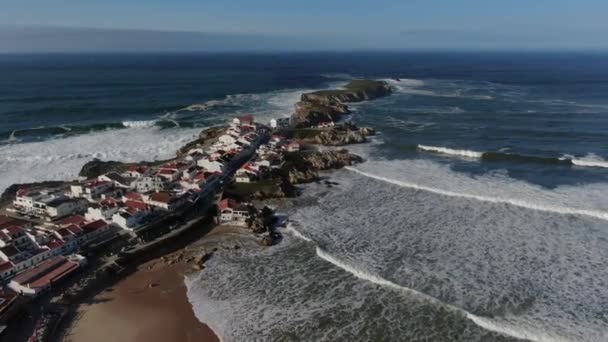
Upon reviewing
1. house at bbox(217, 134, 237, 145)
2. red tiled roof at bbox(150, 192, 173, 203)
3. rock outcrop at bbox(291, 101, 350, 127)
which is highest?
rock outcrop at bbox(291, 101, 350, 127)

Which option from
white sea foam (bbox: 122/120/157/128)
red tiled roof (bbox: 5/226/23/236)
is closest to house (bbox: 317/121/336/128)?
white sea foam (bbox: 122/120/157/128)

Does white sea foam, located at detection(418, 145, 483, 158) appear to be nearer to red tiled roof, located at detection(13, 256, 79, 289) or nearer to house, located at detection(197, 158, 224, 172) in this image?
house, located at detection(197, 158, 224, 172)

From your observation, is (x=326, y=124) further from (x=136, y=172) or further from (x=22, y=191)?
(x=22, y=191)

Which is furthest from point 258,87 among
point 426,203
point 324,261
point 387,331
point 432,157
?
point 387,331

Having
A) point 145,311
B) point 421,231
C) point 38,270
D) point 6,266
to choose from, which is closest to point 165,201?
point 38,270

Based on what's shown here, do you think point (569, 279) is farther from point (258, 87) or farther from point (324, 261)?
point (258, 87)

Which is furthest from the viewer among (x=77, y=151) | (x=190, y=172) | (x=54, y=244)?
(x=77, y=151)

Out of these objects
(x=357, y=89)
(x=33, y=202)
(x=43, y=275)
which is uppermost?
(x=357, y=89)
